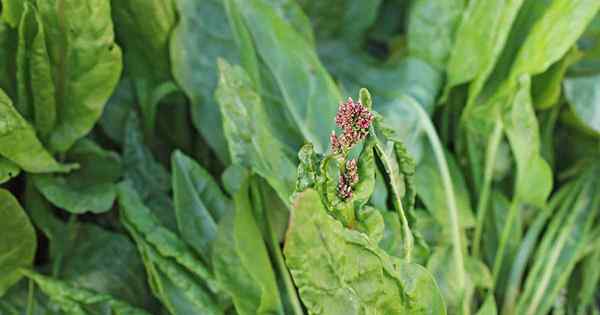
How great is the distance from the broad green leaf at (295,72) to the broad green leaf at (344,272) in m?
0.21

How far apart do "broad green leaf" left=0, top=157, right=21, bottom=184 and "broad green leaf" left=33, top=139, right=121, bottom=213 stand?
4 cm

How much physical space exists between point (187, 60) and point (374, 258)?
30cm

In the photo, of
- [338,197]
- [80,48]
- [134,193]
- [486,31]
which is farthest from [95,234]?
[486,31]

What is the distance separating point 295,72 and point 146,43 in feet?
0.45

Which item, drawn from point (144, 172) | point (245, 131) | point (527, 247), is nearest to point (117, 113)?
point (144, 172)

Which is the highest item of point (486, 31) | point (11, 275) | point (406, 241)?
point (486, 31)

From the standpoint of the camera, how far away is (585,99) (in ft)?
2.15

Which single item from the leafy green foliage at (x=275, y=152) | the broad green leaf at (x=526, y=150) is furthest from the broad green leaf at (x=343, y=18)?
the broad green leaf at (x=526, y=150)

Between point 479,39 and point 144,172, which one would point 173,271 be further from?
point 479,39

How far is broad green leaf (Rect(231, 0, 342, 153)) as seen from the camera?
24.7 inches

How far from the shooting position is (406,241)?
18.3 inches

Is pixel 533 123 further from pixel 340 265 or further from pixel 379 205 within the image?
pixel 340 265

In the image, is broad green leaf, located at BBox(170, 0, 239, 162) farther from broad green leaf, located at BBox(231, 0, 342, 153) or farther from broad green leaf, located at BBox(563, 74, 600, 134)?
broad green leaf, located at BBox(563, 74, 600, 134)

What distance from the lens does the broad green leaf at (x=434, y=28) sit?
666 millimetres
